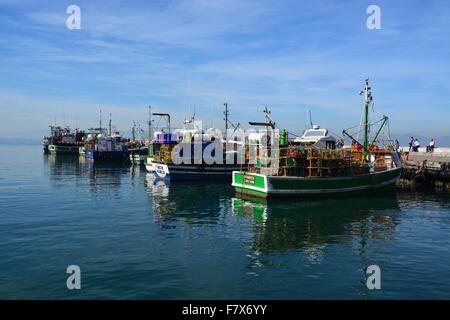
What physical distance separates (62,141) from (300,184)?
117m

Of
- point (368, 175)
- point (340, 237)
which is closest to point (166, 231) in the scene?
point (340, 237)

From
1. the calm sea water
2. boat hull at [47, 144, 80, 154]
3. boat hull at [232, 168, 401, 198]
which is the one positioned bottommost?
the calm sea water

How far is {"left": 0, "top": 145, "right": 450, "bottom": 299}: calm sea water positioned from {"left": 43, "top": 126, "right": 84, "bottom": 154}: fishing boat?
94.5 metres

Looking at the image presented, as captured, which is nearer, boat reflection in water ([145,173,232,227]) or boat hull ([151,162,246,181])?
boat reflection in water ([145,173,232,227])

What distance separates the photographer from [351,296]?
43.5 feet

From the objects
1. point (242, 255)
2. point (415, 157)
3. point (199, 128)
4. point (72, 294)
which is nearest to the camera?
point (72, 294)

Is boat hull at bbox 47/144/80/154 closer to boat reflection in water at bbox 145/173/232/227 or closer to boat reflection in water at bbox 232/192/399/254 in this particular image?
boat reflection in water at bbox 145/173/232/227

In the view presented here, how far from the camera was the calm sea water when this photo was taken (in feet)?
45.2

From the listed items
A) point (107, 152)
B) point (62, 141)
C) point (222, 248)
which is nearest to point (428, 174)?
point (222, 248)

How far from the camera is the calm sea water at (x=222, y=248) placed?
13789mm

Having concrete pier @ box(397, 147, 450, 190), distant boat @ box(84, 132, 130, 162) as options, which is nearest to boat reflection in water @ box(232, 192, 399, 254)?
concrete pier @ box(397, 147, 450, 190)

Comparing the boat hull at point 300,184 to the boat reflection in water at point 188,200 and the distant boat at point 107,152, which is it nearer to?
the boat reflection in water at point 188,200

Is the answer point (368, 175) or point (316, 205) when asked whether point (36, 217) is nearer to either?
point (316, 205)
